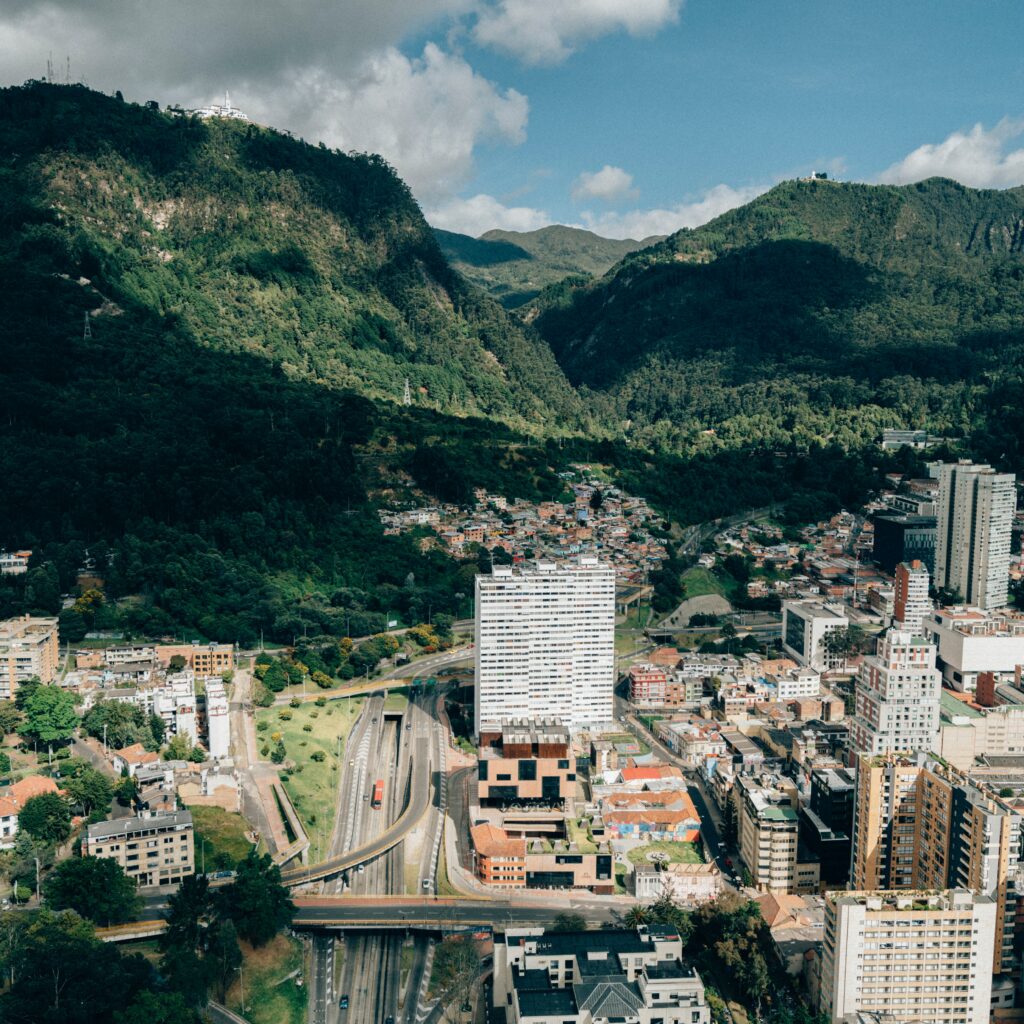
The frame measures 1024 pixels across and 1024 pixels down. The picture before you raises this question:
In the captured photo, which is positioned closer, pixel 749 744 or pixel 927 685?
pixel 927 685

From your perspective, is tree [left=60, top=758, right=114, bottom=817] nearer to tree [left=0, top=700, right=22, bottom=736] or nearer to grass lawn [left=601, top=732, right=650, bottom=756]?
tree [left=0, top=700, right=22, bottom=736]

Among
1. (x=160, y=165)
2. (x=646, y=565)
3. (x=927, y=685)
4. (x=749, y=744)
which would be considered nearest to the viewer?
(x=927, y=685)

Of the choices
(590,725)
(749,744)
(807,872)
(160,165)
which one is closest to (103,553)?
(590,725)

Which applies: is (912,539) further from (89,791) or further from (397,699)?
(89,791)

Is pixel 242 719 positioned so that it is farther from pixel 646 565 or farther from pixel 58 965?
pixel 646 565

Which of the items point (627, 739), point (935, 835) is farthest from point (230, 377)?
point (935, 835)
